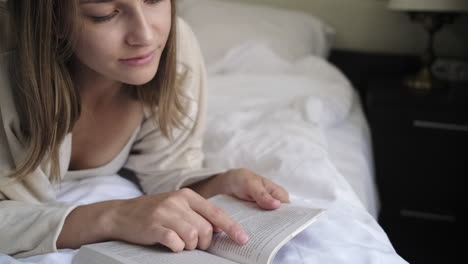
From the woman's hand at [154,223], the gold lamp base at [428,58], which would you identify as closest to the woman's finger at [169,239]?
the woman's hand at [154,223]

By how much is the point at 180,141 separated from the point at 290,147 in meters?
0.24

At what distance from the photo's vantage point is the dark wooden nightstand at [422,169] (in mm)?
1505

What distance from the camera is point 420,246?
5.23ft

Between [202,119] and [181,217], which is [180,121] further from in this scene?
[181,217]

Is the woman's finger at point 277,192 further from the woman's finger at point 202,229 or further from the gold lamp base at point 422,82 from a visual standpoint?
the gold lamp base at point 422,82

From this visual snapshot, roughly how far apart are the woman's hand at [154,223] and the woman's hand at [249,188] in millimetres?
101

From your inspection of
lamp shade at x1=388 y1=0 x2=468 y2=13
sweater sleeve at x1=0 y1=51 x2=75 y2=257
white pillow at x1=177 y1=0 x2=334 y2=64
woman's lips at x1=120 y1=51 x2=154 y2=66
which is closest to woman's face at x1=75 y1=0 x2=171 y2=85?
woman's lips at x1=120 y1=51 x2=154 y2=66

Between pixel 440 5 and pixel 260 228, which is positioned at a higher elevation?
pixel 440 5

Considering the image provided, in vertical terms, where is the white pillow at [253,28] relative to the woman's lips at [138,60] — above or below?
below

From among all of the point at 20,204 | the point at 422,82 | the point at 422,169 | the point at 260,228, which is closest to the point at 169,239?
the point at 260,228

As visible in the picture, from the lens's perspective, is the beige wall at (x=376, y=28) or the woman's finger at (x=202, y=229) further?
the beige wall at (x=376, y=28)

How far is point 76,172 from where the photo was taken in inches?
35.8

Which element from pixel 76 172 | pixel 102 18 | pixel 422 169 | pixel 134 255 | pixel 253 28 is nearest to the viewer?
pixel 134 255

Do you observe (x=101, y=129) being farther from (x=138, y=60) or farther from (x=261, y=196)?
(x=261, y=196)
